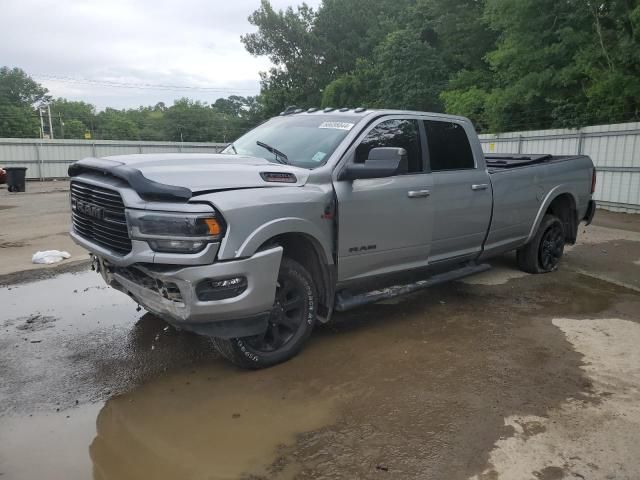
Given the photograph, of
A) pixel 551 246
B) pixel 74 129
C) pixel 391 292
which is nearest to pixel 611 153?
pixel 551 246

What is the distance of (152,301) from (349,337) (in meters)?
1.84

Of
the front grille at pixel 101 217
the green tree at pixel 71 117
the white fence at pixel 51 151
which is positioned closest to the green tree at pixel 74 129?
the green tree at pixel 71 117

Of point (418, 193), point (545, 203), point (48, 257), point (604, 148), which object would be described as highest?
point (604, 148)

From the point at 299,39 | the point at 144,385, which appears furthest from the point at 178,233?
the point at 299,39

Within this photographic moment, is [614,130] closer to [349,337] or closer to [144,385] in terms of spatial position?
[349,337]

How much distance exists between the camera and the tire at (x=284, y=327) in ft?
11.9

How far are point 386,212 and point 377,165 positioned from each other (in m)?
0.55

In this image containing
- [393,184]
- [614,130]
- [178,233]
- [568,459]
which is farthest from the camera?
[614,130]

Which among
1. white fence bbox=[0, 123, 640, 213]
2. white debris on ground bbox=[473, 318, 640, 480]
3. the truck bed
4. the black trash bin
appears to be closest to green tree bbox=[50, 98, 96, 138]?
the black trash bin

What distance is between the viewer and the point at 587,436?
2.96 metres

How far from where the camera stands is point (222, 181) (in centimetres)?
340

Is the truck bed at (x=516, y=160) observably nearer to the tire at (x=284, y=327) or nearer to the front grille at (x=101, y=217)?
the tire at (x=284, y=327)

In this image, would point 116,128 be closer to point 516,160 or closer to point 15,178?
point 15,178

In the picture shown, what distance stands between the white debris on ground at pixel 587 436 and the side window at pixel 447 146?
7.19 feet
